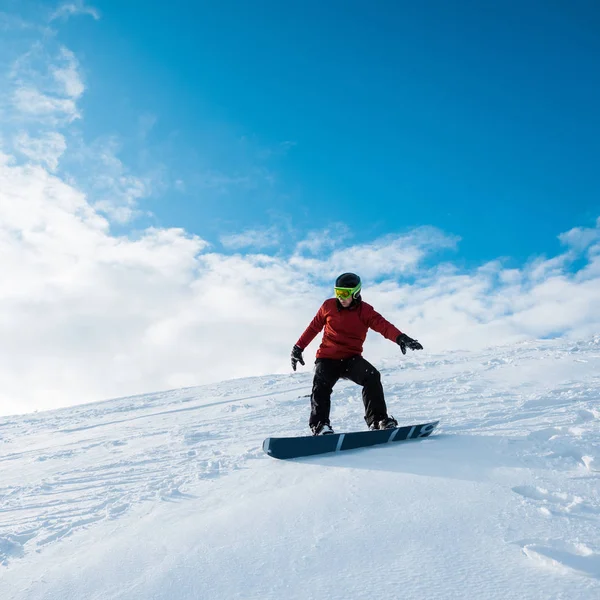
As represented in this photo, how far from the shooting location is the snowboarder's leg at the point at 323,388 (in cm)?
459

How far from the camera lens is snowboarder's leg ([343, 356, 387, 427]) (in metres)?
4.58

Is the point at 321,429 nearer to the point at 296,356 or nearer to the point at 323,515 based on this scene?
the point at 296,356

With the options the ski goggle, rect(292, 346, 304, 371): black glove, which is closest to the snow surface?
rect(292, 346, 304, 371): black glove

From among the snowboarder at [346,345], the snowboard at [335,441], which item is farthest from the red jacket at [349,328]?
the snowboard at [335,441]

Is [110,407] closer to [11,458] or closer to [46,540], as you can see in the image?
[11,458]

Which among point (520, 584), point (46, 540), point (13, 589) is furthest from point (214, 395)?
point (520, 584)

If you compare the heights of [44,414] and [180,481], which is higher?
[44,414]

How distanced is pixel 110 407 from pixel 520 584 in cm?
911

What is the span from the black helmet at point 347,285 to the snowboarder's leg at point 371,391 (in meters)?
0.73

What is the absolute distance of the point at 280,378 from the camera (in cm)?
1045

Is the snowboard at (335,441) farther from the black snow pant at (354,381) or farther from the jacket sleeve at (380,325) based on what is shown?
the jacket sleeve at (380,325)

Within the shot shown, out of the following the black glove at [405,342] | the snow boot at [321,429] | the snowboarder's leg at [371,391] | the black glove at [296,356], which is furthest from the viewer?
the black glove at [296,356]

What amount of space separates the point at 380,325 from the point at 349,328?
33 cm

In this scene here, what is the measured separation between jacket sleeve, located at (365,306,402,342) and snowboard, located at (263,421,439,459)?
3.32 feet
